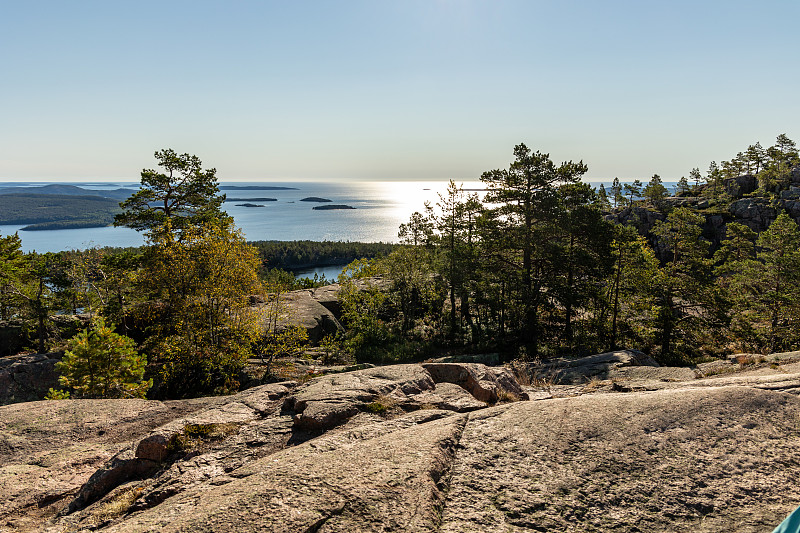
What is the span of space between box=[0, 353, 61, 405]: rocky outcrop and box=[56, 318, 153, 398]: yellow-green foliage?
8.82m

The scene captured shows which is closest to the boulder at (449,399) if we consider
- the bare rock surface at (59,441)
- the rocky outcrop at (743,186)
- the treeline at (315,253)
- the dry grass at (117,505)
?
the dry grass at (117,505)

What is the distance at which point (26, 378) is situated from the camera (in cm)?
1736

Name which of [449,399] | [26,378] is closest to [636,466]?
[449,399]

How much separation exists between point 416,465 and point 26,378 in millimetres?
22163

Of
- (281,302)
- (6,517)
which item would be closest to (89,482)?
(6,517)

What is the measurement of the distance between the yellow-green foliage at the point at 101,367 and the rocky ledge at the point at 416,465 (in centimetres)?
387

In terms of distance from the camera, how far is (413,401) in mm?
6734

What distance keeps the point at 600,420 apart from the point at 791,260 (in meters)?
25.3

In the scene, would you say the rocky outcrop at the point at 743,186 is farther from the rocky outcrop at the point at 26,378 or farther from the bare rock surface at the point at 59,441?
the rocky outcrop at the point at 26,378

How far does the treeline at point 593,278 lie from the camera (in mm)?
21172

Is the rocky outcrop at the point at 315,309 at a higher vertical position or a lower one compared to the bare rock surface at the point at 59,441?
lower

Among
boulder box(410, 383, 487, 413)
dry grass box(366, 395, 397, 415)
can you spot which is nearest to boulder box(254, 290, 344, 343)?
boulder box(410, 383, 487, 413)

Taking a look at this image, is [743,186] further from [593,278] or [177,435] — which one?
[177,435]

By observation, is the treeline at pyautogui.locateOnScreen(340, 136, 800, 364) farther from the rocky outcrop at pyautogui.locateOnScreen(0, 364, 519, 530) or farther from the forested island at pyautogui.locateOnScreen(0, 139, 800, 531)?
the rocky outcrop at pyautogui.locateOnScreen(0, 364, 519, 530)
